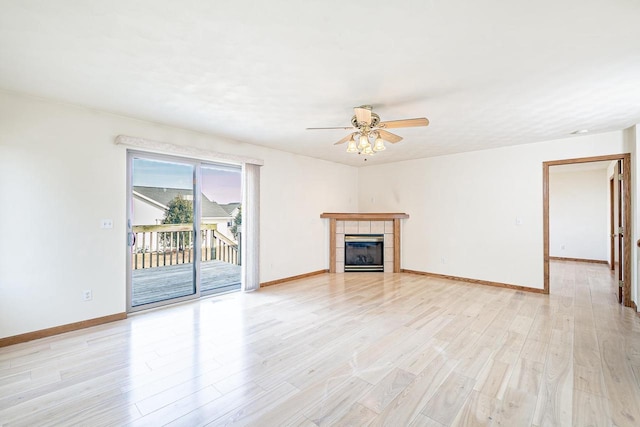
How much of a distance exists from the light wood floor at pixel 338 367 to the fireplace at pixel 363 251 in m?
2.31

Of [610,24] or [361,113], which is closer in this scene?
[610,24]

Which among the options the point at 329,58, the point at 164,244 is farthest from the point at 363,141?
the point at 164,244

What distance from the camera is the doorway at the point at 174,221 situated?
382 cm

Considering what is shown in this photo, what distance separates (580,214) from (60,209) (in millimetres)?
10568

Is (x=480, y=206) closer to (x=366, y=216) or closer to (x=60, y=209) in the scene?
(x=366, y=216)

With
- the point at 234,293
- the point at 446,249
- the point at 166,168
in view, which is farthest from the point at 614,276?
the point at 166,168

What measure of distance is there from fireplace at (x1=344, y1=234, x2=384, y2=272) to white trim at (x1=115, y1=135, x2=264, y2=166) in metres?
2.73

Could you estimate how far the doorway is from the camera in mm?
3822

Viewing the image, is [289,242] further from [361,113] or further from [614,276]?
[614,276]

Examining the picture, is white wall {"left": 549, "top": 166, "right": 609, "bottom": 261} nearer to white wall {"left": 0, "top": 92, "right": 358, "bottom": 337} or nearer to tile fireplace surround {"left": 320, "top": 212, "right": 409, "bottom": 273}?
tile fireplace surround {"left": 320, "top": 212, "right": 409, "bottom": 273}

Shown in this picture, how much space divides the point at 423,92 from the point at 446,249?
384cm

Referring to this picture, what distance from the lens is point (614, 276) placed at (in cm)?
568

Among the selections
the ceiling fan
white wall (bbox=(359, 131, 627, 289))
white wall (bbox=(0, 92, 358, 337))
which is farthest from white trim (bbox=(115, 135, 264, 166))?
white wall (bbox=(359, 131, 627, 289))

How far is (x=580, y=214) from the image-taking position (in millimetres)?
7398
